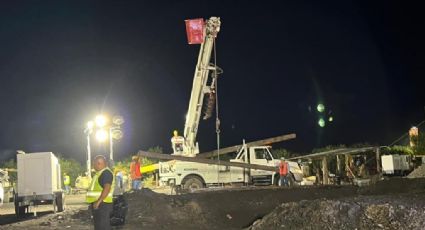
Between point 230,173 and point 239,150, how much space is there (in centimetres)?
190

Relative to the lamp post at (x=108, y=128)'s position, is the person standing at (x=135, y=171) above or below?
below

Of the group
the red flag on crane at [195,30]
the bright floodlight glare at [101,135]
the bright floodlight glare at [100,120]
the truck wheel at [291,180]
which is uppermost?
the red flag on crane at [195,30]

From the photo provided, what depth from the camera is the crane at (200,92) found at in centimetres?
2647

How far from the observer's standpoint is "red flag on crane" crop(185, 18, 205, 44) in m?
26.3

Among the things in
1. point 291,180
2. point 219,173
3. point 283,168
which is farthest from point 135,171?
point 291,180

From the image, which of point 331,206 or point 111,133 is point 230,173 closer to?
point 111,133

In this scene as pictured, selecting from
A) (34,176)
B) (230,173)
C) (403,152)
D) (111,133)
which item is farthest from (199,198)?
(403,152)

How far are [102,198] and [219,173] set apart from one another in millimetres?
18304

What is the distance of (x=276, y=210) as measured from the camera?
1352 cm

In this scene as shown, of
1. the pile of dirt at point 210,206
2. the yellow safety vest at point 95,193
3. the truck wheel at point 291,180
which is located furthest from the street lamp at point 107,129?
the yellow safety vest at point 95,193

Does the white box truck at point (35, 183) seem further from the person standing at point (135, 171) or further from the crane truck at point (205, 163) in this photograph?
the crane truck at point (205, 163)

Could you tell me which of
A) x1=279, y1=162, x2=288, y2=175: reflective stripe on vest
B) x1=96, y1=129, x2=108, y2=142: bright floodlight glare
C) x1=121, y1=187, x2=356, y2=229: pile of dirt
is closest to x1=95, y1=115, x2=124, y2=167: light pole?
x1=96, y1=129, x2=108, y2=142: bright floodlight glare

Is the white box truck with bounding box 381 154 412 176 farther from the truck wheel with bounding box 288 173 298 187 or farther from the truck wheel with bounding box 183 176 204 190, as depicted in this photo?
the truck wheel with bounding box 183 176 204 190

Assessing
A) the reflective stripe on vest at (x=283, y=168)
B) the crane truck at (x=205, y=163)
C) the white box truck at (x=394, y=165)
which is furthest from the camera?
the white box truck at (x=394, y=165)
